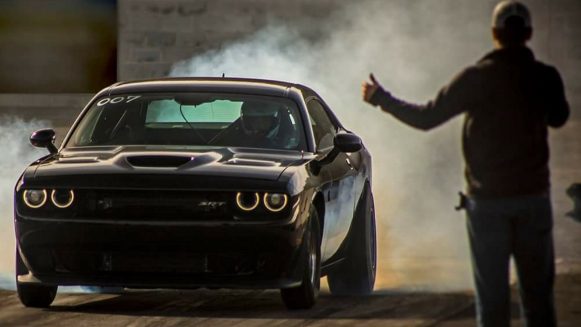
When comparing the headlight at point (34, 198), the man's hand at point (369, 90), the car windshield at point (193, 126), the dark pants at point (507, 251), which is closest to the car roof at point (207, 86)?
the car windshield at point (193, 126)

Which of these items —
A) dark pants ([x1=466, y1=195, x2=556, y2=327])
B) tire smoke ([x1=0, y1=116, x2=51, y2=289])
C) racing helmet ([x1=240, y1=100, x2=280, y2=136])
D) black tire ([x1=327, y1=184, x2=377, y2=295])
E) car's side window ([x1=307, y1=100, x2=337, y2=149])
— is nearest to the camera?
dark pants ([x1=466, y1=195, x2=556, y2=327])

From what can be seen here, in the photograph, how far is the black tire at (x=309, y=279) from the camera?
1185 centimetres

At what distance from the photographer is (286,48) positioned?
76.5 feet

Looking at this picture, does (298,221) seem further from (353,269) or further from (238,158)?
(353,269)

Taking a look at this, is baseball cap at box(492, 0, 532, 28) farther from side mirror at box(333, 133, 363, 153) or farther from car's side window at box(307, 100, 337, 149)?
car's side window at box(307, 100, 337, 149)

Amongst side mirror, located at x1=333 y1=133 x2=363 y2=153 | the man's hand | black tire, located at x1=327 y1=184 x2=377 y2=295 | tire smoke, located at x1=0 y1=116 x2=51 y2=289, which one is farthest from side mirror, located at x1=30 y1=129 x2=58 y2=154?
tire smoke, located at x1=0 y1=116 x2=51 y2=289

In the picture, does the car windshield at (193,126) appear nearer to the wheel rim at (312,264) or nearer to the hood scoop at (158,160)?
the hood scoop at (158,160)

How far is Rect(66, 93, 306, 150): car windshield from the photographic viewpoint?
41.9ft

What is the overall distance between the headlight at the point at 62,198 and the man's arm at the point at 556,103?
354 cm

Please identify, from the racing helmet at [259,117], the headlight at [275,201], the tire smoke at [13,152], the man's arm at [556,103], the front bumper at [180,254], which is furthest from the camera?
the tire smoke at [13,152]

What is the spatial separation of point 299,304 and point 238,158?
0.94m

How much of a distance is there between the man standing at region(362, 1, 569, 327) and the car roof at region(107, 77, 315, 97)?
436 cm

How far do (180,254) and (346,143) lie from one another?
1.63m

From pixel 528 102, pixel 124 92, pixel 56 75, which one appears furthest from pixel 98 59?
pixel 528 102
